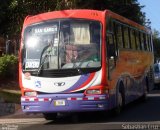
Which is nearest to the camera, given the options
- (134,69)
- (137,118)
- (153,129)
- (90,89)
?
(153,129)

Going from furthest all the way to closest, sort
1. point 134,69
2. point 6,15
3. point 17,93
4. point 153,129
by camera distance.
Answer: point 6,15, point 17,93, point 134,69, point 153,129

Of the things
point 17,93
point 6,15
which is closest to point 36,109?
point 17,93

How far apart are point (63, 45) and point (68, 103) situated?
1728mm

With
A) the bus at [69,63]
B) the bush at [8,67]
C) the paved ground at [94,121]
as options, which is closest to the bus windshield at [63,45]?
the bus at [69,63]

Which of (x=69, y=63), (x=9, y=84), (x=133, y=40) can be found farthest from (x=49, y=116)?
(x=9, y=84)

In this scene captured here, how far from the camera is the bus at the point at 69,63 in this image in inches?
564

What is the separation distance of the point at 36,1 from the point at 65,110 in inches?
517

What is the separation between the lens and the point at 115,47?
15.8 meters

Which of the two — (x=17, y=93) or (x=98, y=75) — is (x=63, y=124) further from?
(x=17, y=93)

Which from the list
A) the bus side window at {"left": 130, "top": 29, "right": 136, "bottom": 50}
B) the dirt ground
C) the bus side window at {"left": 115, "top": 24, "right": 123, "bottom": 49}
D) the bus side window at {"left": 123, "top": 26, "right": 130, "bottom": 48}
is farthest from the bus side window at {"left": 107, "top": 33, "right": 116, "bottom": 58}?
the dirt ground

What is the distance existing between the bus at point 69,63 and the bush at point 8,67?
11378 mm

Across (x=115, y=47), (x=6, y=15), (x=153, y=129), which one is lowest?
(x=153, y=129)

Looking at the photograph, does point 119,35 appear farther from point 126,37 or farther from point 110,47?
point 110,47

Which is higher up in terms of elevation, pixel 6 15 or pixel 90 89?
pixel 6 15
